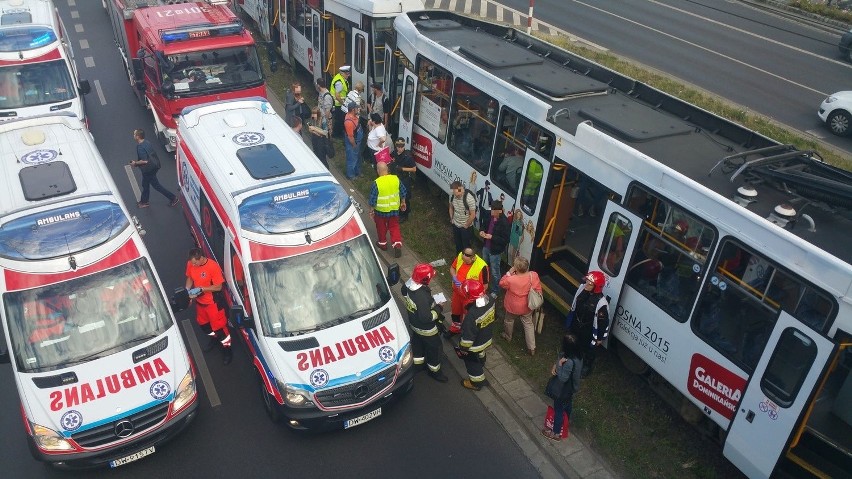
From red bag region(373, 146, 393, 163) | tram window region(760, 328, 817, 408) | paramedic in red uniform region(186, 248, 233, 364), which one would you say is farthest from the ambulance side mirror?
red bag region(373, 146, 393, 163)

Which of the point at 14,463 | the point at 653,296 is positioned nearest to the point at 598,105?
the point at 653,296

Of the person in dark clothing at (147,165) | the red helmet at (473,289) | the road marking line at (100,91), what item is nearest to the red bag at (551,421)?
Result: the red helmet at (473,289)

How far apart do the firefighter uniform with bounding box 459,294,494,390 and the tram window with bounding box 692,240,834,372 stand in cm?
249

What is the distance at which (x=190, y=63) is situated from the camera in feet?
46.5

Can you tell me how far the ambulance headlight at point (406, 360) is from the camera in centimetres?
827

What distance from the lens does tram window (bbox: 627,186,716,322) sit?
7.63 meters

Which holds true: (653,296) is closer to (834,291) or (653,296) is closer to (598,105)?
(834,291)

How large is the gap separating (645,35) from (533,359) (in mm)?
17709

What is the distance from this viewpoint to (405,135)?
13.9m

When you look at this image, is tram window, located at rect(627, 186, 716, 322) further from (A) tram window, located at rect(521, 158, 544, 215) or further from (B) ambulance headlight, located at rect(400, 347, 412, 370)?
(B) ambulance headlight, located at rect(400, 347, 412, 370)

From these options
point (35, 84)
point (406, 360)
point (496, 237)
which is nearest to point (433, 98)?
point (496, 237)

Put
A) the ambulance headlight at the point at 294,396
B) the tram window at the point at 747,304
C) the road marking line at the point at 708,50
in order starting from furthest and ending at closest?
the road marking line at the point at 708,50
the ambulance headlight at the point at 294,396
the tram window at the point at 747,304

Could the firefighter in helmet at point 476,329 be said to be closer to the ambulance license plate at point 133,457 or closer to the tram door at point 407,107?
the ambulance license plate at point 133,457

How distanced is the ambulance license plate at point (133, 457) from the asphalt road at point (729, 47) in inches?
642
